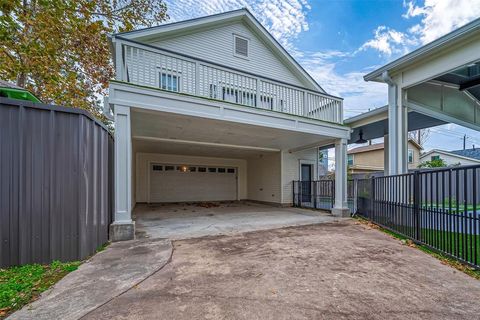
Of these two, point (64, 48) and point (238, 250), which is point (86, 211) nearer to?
point (238, 250)

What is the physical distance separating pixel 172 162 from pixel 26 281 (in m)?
9.68

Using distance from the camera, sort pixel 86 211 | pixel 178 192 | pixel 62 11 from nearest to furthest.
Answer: pixel 86 211 → pixel 62 11 → pixel 178 192

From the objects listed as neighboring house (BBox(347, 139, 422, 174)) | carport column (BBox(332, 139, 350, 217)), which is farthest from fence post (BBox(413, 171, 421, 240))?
neighboring house (BBox(347, 139, 422, 174))

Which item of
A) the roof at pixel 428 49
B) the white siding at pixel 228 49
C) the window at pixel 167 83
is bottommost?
the window at pixel 167 83

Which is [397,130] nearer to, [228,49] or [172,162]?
[228,49]

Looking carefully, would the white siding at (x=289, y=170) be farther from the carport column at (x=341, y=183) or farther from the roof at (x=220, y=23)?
the roof at (x=220, y=23)

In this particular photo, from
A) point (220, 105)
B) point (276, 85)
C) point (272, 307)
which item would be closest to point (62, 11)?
point (220, 105)

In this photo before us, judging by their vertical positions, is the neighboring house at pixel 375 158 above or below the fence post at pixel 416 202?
above

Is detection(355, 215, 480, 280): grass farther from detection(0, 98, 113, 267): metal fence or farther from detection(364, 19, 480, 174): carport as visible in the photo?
detection(0, 98, 113, 267): metal fence

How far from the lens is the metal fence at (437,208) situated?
130 inches

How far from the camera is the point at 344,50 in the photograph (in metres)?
14.6

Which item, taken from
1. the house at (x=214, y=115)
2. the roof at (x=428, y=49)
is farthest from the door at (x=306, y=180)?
the roof at (x=428, y=49)

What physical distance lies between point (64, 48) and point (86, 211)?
9177mm

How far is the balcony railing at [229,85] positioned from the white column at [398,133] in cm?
158
